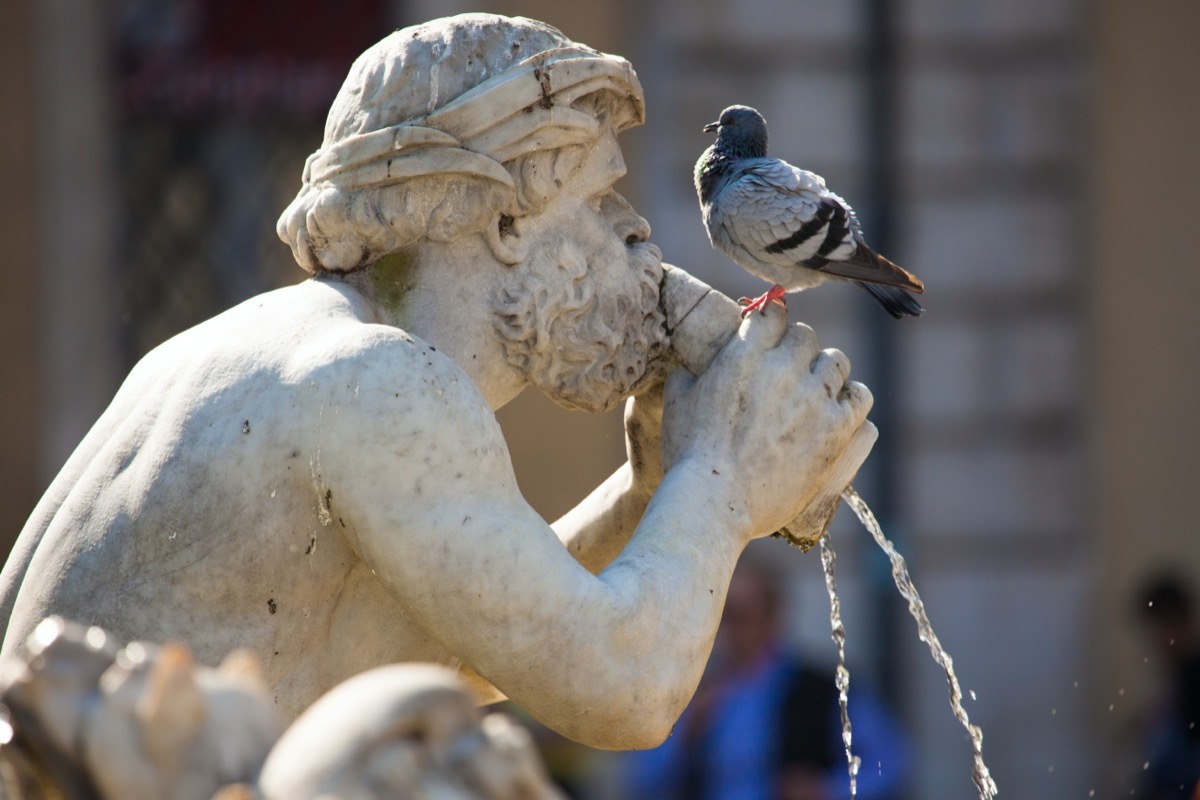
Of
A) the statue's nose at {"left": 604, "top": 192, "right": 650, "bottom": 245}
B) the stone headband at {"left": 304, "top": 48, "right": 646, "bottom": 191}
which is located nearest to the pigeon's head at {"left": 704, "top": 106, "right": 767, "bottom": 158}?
the statue's nose at {"left": 604, "top": 192, "right": 650, "bottom": 245}

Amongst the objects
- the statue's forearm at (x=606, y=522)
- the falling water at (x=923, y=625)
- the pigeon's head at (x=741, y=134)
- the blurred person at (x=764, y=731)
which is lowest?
the blurred person at (x=764, y=731)

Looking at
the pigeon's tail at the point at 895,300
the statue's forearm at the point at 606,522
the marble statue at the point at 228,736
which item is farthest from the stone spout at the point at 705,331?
the marble statue at the point at 228,736

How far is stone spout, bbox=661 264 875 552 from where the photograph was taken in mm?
2824

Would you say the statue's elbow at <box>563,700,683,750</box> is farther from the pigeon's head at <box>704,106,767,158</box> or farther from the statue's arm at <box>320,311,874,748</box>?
the pigeon's head at <box>704,106,767,158</box>

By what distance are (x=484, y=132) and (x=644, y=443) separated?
0.62m

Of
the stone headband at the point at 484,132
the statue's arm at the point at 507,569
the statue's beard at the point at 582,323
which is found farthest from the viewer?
the statue's beard at the point at 582,323

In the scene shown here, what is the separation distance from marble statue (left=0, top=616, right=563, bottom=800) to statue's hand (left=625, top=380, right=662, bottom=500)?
116 cm

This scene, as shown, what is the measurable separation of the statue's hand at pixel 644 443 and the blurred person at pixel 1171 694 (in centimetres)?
256

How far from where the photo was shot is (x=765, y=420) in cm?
272

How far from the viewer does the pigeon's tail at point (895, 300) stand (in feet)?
11.7

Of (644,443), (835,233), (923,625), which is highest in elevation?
(835,233)

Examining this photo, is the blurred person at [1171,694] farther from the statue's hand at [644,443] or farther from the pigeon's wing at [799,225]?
the statue's hand at [644,443]

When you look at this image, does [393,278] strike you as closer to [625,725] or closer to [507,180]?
[507,180]

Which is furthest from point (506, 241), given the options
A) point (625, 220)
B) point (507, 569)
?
point (507, 569)
